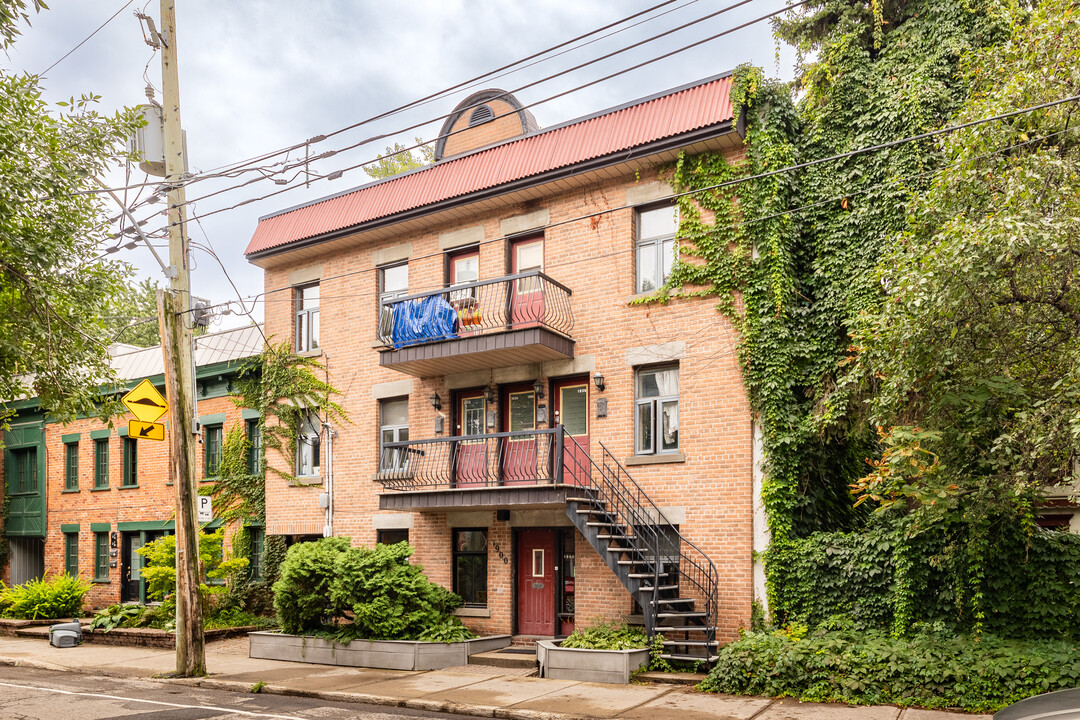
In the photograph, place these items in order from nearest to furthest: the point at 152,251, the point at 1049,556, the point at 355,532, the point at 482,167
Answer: the point at 1049,556 < the point at 152,251 < the point at 482,167 < the point at 355,532

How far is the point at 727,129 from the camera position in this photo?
15.0 meters

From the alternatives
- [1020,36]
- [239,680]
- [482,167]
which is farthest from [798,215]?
[239,680]

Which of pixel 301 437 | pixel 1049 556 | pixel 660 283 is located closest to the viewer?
pixel 1049 556

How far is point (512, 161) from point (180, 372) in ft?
24.4

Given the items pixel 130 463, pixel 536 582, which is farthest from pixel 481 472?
pixel 130 463

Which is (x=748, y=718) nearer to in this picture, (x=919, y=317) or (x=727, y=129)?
(x=919, y=317)

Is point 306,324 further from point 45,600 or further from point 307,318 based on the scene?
point 45,600

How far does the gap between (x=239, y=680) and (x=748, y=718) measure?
813 centimetres

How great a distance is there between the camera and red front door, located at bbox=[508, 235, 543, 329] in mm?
16734

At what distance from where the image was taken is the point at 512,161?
57.6ft

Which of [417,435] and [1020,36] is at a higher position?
[1020,36]

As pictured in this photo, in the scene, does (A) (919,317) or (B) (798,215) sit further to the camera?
(B) (798,215)

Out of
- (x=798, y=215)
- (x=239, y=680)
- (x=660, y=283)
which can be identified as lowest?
(x=239, y=680)

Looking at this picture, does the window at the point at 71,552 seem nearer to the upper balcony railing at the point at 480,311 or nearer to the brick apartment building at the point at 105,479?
the brick apartment building at the point at 105,479
